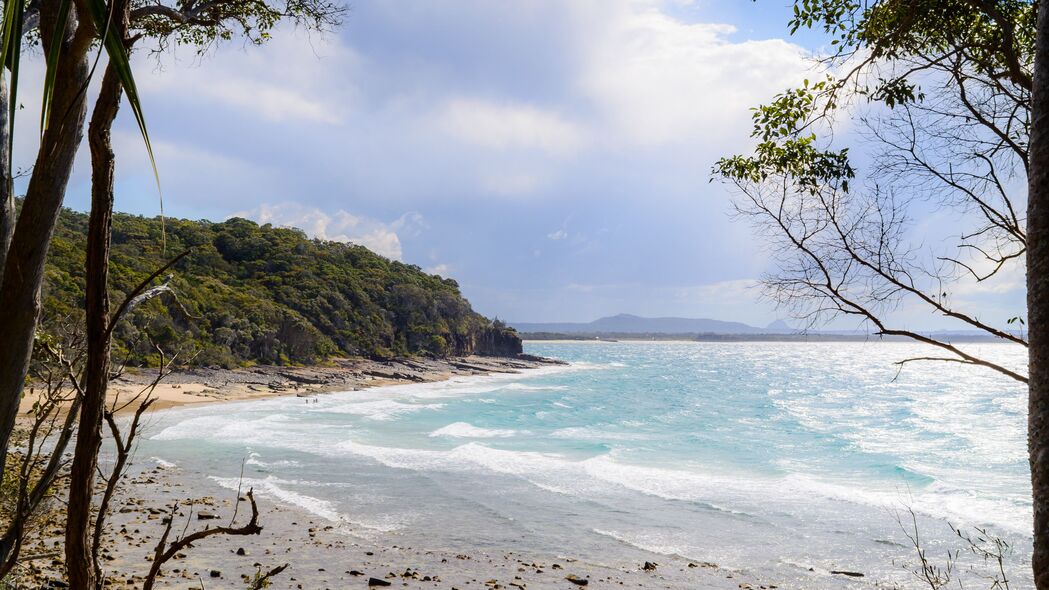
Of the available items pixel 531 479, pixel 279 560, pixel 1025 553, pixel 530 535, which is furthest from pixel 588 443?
pixel 279 560

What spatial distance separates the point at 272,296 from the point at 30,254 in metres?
60.7

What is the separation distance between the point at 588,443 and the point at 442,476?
9183mm

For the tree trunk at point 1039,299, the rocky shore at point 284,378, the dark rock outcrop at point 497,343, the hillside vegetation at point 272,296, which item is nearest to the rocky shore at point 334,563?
the tree trunk at point 1039,299

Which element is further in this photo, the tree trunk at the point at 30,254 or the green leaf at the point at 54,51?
the tree trunk at the point at 30,254

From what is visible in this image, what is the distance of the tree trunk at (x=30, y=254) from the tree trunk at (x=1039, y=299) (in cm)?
352

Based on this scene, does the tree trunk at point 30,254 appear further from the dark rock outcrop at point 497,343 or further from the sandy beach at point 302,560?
the dark rock outcrop at point 497,343

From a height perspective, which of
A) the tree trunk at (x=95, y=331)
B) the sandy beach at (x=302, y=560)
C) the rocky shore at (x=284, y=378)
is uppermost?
the tree trunk at (x=95, y=331)

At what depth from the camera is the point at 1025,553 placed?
41.3 ft

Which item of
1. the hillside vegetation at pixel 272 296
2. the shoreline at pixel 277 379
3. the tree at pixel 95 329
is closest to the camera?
the tree at pixel 95 329

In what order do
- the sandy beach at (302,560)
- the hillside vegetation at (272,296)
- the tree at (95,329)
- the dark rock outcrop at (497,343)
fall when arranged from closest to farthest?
the tree at (95,329)
the sandy beach at (302,560)
the hillside vegetation at (272,296)
the dark rock outcrop at (497,343)

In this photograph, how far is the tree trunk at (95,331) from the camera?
2.23m

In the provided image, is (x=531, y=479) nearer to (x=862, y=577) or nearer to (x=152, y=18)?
(x=862, y=577)

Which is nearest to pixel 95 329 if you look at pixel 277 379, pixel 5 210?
pixel 5 210

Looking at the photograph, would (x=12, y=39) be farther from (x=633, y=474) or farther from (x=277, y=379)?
(x=277, y=379)
